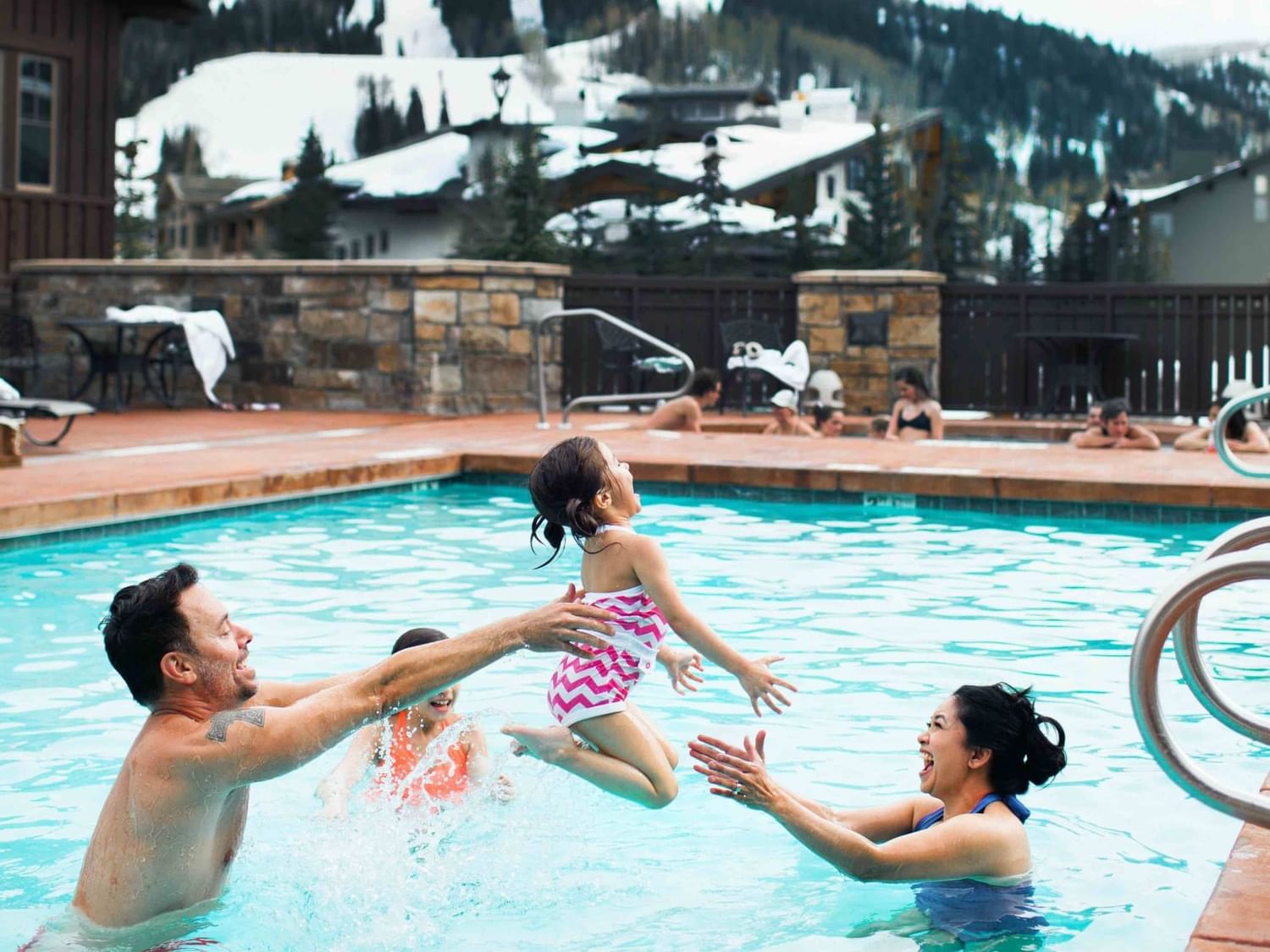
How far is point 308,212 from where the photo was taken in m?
51.6

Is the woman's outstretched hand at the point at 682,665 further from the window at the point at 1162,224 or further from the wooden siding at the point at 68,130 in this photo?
the window at the point at 1162,224

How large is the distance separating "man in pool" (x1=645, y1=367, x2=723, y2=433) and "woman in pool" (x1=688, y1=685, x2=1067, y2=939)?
8431mm

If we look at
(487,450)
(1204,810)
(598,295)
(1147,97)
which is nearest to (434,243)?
(1147,97)

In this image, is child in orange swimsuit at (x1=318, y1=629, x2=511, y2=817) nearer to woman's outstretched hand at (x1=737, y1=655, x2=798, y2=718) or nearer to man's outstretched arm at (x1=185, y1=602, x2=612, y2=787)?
woman's outstretched hand at (x1=737, y1=655, x2=798, y2=718)

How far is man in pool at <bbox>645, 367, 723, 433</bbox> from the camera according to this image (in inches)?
463

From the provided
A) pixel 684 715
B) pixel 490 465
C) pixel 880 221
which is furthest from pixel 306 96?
pixel 684 715

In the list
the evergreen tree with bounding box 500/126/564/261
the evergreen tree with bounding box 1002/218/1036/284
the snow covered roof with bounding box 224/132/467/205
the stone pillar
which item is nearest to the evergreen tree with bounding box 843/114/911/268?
the evergreen tree with bounding box 1002/218/1036/284

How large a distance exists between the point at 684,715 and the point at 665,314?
1041cm

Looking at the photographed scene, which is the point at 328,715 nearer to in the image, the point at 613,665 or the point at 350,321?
the point at 613,665

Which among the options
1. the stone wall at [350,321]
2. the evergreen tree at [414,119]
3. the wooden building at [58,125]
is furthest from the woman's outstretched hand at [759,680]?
the evergreen tree at [414,119]

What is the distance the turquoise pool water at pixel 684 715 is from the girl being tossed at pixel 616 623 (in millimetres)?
310

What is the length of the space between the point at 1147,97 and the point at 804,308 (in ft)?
181

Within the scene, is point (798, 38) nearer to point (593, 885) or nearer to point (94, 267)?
point (94, 267)

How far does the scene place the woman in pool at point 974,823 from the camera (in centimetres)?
313
